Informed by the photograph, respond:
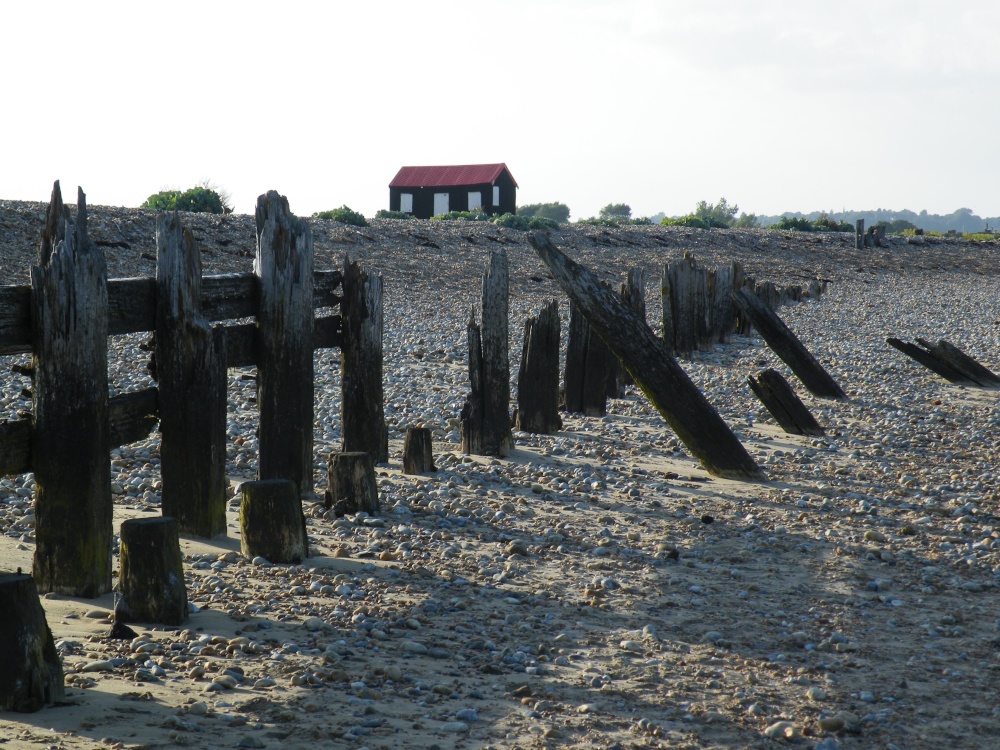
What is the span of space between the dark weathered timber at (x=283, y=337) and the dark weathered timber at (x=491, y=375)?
2.07 m

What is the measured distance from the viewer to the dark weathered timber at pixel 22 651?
3.58 meters

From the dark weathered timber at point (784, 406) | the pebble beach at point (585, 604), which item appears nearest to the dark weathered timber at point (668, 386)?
the pebble beach at point (585, 604)

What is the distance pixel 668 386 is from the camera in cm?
873

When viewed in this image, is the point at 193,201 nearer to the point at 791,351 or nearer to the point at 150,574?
the point at 791,351

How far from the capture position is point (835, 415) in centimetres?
1187

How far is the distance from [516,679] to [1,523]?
377 cm

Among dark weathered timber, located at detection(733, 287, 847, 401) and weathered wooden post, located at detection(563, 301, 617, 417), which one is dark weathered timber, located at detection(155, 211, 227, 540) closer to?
weathered wooden post, located at detection(563, 301, 617, 417)

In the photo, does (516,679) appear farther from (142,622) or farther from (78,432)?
(78,432)

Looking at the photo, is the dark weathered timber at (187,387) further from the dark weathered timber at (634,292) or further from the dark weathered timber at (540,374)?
the dark weathered timber at (634,292)

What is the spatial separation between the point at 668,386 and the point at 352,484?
3.09m

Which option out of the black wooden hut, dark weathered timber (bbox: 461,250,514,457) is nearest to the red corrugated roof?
the black wooden hut

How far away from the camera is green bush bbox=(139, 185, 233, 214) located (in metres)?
31.8

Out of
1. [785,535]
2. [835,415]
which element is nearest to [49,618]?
[785,535]

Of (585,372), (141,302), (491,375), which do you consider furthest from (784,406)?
(141,302)
